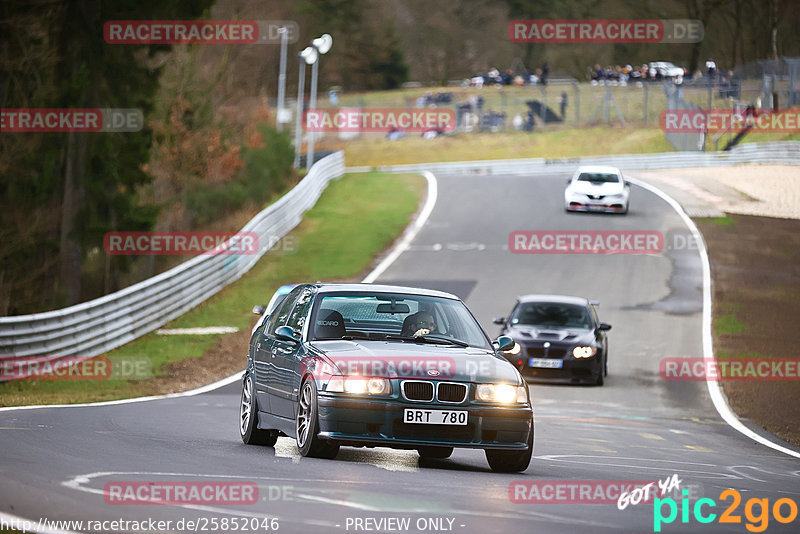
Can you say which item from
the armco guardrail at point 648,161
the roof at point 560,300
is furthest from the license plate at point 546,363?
the armco guardrail at point 648,161

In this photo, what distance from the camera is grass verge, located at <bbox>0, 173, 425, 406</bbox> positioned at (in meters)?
→ 21.1

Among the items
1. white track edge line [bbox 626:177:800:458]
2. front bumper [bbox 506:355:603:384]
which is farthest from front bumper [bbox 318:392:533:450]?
front bumper [bbox 506:355:603:384]

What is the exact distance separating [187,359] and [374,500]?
55.7 feet

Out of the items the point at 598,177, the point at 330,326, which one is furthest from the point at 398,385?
the point at 598,177

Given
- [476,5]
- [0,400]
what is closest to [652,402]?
[0,400]

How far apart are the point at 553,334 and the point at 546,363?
522 millimetres

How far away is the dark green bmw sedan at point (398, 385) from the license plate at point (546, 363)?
10641 mm

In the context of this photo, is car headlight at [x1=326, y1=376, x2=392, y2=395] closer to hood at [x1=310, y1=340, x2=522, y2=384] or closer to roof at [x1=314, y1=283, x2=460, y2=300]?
hood at [x1=310, y1=340, x2=522, y2=384]

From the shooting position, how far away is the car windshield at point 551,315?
75.0 ft

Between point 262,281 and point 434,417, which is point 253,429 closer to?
point 434,417

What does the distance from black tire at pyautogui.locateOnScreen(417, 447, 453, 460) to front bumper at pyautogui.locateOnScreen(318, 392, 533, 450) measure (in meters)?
1.16

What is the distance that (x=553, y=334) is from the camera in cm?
2197

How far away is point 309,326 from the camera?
11.0 metres

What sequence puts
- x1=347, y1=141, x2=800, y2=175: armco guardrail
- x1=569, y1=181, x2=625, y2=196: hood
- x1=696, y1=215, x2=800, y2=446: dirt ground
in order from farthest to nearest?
x1=347, y1=141, x2=800, y2=175: armco guardrail < x1=569, y1=181, x2=625, y2=196: hood < x1=696, y1=215, x2=800, y2=446: dirt ground
